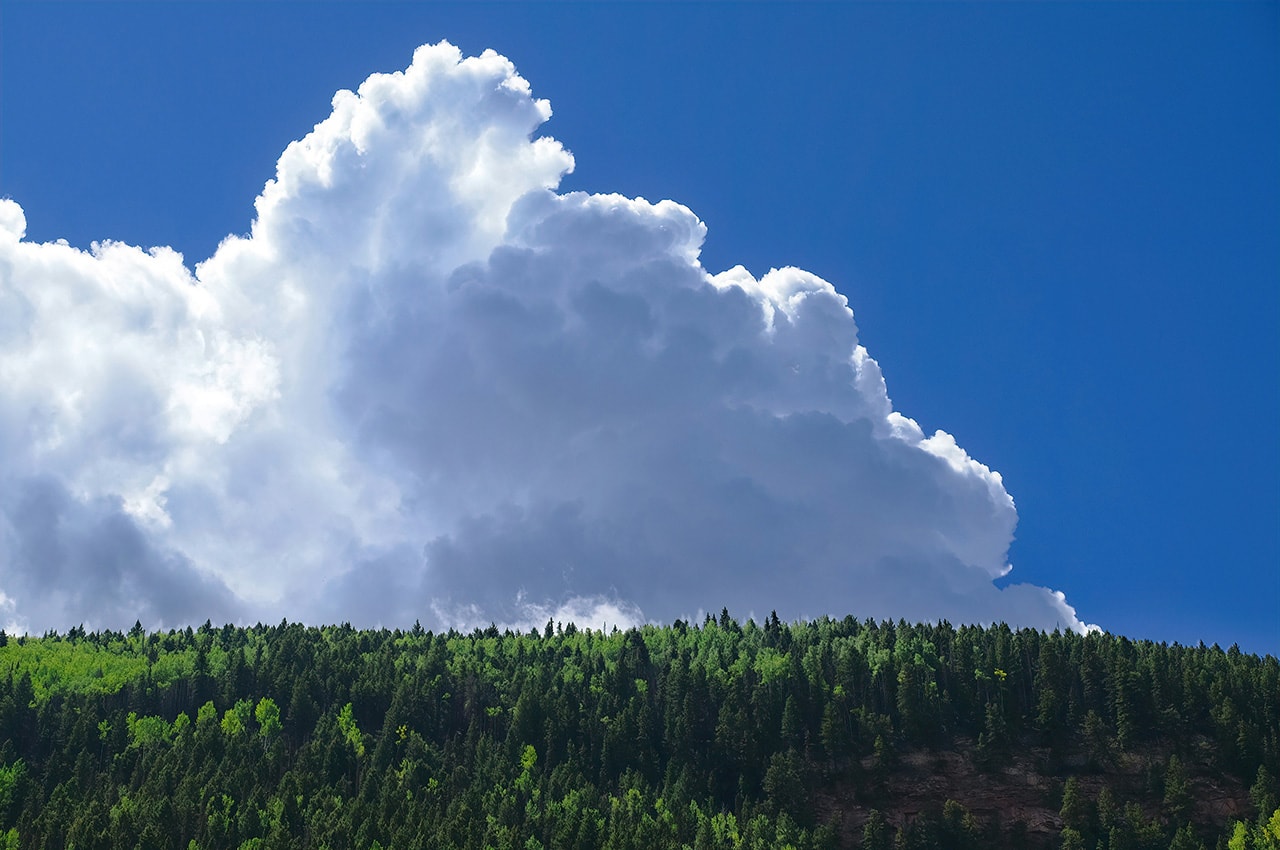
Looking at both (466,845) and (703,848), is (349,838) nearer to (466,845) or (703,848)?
(466,845)

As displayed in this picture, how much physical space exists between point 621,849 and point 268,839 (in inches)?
2157

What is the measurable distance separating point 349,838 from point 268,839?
12666 millimetres

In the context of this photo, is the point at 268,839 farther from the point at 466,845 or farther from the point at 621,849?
the point at 621,849

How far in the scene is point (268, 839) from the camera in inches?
7820

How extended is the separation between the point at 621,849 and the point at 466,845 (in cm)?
2330

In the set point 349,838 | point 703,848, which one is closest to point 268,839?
point 349,838

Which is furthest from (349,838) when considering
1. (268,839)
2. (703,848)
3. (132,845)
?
(703,848)

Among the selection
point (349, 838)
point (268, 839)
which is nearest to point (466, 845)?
point (349, 838)

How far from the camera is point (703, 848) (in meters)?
200

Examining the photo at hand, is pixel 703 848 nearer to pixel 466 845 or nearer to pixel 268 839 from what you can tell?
pixel 466 845

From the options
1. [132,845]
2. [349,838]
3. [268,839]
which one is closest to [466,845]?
[349,838]

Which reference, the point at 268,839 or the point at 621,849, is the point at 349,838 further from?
the point at 621,849

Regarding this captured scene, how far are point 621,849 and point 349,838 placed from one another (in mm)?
42151

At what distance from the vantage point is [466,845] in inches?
7613
